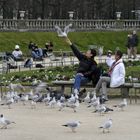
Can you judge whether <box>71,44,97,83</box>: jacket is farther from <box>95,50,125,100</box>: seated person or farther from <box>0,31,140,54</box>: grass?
<box>0,31,140,54</box>: grass

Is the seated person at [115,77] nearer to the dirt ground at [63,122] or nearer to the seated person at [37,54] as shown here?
the dirt ground at [63,122]

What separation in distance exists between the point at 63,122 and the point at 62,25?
45.5 metres

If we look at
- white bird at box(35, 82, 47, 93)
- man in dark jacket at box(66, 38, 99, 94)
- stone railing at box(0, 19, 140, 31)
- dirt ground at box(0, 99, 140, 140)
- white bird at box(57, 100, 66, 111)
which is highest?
stone railing at box(0, 19, 140, 31)

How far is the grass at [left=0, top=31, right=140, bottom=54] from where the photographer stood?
52.9 m

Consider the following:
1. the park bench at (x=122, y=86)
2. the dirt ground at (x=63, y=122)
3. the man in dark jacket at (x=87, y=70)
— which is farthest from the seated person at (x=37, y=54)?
the dirt ground at (x=63, y=122)

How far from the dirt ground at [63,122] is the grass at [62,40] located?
31.9 m

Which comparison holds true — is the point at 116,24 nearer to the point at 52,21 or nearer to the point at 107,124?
the point at 52,21

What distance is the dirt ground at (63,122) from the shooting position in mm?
13461

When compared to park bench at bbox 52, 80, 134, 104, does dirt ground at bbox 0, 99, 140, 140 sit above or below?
below

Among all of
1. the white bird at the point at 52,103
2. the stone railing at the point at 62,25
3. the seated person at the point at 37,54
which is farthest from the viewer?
the stone railing at the point at 62,25

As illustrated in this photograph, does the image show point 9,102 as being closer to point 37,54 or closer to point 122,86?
point 122,86

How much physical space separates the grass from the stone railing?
1.50 meters

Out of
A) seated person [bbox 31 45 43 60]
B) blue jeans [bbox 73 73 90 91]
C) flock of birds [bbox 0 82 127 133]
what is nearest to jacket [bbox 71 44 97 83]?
blue jeans [bbox 73 73 90 91]

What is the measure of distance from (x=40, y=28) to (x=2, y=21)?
355 cm
